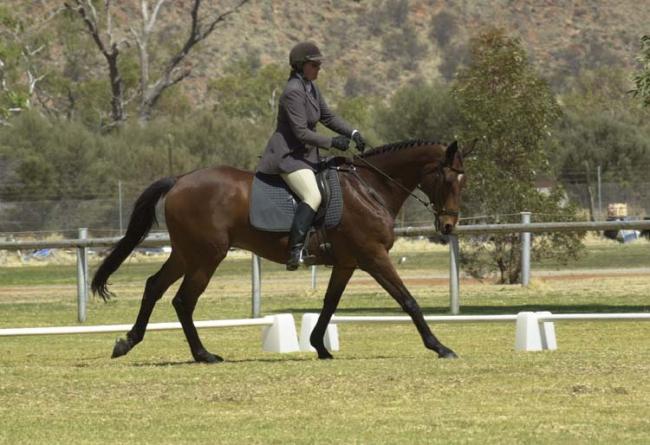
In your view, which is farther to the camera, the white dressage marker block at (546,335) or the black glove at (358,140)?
the white dressage marker block at (546,335)

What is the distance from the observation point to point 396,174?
Result: 12930mm

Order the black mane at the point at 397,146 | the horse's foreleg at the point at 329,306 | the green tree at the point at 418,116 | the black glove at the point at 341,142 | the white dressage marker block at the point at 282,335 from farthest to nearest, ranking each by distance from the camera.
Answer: the green tree at the point at 418,116 → the white dressage marker block at the point at 282,335 → the black mane at the point at 397,146 → the horse's foreleg at the point at 329,306 → the black glove at the point at 341,142

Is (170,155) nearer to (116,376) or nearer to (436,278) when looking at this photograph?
(436,278)

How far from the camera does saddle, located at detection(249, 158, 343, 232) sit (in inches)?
495

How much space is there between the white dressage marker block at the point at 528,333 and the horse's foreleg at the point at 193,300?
9.14 feet

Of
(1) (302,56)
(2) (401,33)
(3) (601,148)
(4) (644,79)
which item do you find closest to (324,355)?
(1) (302,56)

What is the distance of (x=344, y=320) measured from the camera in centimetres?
1423

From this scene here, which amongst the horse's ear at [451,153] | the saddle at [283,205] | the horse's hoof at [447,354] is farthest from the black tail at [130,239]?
the horse's hoof at [447,354]

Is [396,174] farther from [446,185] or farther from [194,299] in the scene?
[194,299]

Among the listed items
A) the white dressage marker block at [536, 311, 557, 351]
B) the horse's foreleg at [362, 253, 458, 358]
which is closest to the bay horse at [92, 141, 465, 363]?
the horse's foreleg at [362, 253, 458, 358]

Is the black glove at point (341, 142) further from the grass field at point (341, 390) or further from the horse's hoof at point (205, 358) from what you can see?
the horse's hoof at point (205, 358)

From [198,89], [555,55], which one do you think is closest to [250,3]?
[198,89]

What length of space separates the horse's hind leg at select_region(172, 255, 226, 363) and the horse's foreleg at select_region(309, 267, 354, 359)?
0.85m

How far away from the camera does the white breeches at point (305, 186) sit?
12438mm
